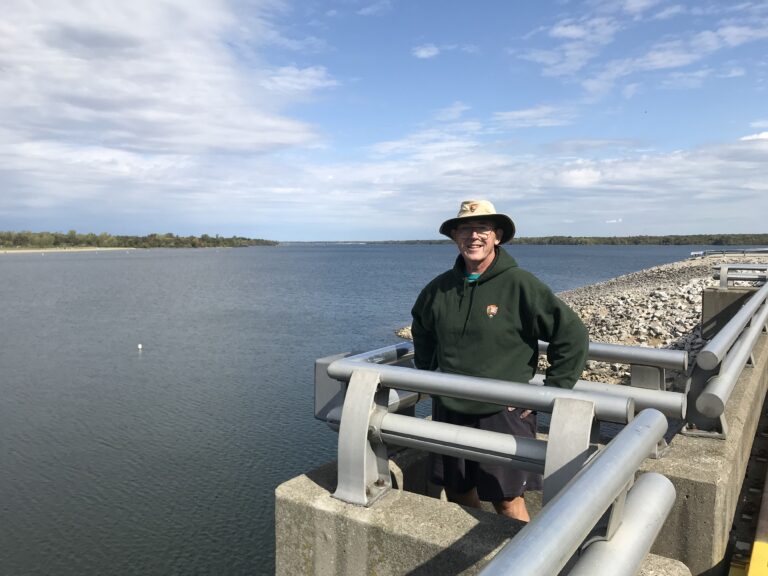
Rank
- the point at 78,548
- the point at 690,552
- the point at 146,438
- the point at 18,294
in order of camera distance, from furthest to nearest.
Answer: the point at 18,294 → the point at 146,438 → the point at 78,548 → the point at 690,552

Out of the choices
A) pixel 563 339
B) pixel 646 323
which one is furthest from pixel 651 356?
pixel 646 323

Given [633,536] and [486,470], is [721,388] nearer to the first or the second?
[486,470]

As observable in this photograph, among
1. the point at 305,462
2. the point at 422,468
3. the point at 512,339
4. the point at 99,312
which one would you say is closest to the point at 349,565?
the point at 422,468

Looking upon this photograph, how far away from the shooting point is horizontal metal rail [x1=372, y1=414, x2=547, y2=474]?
2.36 m

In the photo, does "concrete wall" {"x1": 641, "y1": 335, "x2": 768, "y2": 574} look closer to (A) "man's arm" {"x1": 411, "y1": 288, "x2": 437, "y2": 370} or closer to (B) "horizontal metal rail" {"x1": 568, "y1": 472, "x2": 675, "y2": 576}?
(B) "horizontal metal rail" {"x1": 568, "y1": 472, "x2": 675, "y2": 576}

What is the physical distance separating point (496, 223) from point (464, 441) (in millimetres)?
1294

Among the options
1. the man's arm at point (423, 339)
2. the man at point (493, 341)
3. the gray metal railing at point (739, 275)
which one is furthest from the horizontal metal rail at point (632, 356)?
the gray metal railing at point (739, 275)

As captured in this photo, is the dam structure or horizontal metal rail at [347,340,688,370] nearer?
the dam structure

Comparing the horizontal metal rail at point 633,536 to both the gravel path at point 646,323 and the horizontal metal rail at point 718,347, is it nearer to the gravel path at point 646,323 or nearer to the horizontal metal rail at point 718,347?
the horizontal metal rail at point 718,347

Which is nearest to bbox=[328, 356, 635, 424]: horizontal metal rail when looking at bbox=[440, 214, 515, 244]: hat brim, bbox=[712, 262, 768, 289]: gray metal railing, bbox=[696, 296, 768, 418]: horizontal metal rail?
bbox=[440, 214, 515, 244]: hat brim

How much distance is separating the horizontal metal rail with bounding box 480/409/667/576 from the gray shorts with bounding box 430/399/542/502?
1.25 meters

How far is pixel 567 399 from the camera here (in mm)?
2229

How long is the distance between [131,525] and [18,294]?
4871 cm

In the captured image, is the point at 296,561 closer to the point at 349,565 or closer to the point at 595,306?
the point at 349,565
